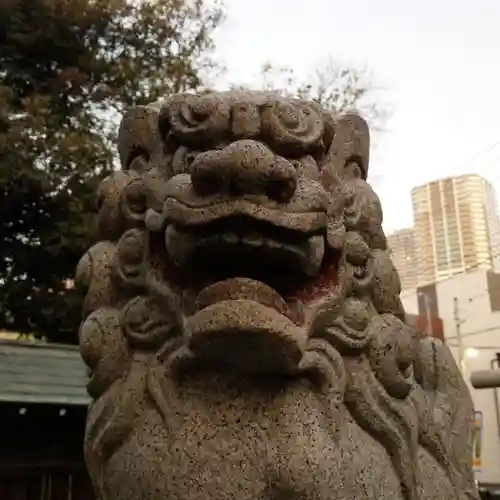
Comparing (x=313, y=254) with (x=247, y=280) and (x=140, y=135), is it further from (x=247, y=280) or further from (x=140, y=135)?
(x=140, y=135)

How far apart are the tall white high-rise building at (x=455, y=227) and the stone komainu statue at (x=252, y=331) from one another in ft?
44.0

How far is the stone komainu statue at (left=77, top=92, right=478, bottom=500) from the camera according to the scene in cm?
163

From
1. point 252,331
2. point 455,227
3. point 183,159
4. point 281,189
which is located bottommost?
point 252,331

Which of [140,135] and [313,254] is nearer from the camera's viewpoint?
[313,254]

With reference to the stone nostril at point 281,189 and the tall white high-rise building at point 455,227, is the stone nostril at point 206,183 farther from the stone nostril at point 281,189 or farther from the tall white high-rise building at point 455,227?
the tall white high-rise building at point 455,227

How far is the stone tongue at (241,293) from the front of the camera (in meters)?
1.63

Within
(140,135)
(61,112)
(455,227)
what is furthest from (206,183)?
(455,227)

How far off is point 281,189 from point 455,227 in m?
16.6

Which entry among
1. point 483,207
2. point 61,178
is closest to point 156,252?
point 61,178

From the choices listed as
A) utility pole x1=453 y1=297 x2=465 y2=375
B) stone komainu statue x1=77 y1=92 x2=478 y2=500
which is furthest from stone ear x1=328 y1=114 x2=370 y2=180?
utility pole x1=453 y1=297 x2=465 y2=375

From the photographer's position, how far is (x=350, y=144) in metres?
2.14

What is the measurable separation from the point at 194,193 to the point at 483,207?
1640 centimetres

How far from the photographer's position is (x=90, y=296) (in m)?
1.98

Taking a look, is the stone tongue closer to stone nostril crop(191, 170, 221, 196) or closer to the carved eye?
stone nostril crop(191, 170, 221, 196)
